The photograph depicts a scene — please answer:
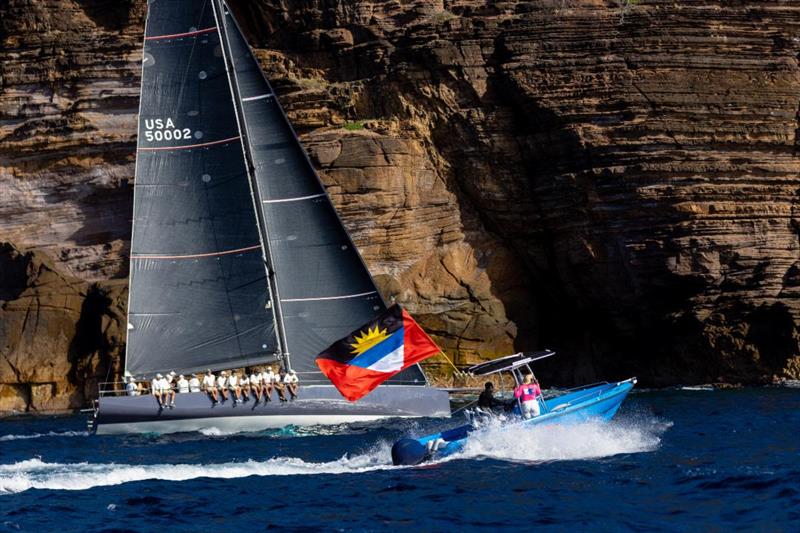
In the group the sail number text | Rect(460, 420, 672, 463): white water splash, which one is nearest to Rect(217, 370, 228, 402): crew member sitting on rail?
the sail number text

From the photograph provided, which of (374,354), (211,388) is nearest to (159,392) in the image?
(211,388)

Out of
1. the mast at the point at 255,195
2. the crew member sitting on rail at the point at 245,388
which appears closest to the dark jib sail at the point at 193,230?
the mast at the point at 255,195

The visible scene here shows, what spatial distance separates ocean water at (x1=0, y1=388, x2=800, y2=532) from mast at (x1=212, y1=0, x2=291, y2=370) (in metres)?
3.96

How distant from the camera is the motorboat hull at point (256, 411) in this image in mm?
25984

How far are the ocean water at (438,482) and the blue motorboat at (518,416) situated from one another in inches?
7.0

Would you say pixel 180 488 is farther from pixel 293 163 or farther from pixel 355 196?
pixel 355 196

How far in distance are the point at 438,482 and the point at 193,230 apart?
1339cm

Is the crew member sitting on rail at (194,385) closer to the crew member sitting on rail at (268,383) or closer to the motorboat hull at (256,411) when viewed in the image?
the motorboat hull at (256,411)

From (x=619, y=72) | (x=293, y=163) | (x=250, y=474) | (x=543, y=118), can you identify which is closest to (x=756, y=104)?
(x=619, y=72)

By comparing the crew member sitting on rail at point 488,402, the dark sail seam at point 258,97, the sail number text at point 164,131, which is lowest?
the crew member sitting on rail at point 488,402

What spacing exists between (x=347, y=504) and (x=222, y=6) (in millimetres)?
17179

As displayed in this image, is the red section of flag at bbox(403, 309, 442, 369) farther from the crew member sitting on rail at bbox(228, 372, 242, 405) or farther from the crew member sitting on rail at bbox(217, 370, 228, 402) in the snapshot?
the crew member sitting on rail at bbox(217, 370, 228, 402)

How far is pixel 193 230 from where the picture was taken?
2831 centimetres

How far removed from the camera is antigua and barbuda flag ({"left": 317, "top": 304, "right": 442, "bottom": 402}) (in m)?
18.7
